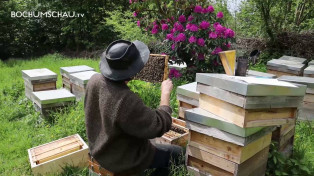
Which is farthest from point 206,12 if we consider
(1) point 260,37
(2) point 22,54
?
(2) point 22,54

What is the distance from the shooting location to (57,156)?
334cm

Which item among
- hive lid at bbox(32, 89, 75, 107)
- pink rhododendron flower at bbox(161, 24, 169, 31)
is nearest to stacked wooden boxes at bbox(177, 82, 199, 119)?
pink rhododendron flower at bbox(161, 24, 169, 31)

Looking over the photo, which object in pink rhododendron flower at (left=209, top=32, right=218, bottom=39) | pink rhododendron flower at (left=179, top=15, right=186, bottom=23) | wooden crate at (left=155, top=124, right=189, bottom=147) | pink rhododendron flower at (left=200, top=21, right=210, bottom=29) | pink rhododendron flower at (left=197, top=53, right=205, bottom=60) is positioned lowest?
wooden crate at (left=155, top=124, right=189, bottom=147)

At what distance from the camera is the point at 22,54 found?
37.1ft

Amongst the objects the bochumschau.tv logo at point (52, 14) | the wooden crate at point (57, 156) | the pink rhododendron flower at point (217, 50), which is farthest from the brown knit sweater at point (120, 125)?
the bochumschau.tv logo at point (52, 14)

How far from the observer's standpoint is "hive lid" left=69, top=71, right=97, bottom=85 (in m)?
4.77

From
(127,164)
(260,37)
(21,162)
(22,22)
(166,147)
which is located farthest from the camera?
(22,22)

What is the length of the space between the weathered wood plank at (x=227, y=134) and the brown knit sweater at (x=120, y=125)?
33cm

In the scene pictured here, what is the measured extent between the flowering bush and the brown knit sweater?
260 cm

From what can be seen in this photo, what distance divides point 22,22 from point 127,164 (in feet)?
33.2

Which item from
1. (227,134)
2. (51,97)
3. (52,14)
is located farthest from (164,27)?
(52,14)

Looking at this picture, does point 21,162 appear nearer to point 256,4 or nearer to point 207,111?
point 207,111

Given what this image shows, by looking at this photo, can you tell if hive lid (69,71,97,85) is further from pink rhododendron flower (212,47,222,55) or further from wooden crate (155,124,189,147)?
pink rhododendron flower (212,47,222,55)

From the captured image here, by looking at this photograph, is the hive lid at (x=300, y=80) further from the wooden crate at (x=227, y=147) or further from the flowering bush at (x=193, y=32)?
the wooden crate at (x=227, y=147)
